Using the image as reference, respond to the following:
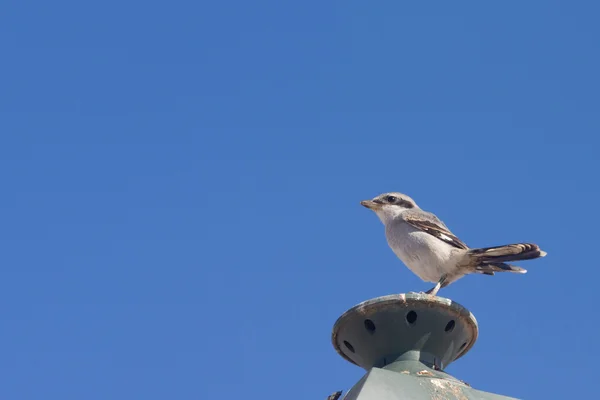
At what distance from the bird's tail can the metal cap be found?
334 cm

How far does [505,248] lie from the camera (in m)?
8.10

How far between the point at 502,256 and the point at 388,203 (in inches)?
76.6

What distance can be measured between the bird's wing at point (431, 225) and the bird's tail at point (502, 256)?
0.77 ft

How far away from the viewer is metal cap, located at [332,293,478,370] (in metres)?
4.55

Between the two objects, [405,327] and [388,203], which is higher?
[388,203]

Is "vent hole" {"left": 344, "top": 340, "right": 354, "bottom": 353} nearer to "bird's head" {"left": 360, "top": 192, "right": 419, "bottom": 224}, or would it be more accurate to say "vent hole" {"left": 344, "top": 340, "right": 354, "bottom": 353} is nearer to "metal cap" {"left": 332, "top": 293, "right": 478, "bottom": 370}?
"metal cap" {"left": 332, "top": 293, "right": 478, "bottom": 370}

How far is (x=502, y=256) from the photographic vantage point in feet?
27.0

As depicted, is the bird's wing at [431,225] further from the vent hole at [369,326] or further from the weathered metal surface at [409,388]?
the weathered metal surface at [409,388]

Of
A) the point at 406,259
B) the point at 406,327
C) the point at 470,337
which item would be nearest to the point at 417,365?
the point at 406,327

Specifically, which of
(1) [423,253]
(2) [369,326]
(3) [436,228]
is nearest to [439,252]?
(1) [423,253]

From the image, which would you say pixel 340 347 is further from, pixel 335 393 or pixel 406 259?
pixel 406 259

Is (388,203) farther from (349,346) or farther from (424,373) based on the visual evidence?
(424,373)

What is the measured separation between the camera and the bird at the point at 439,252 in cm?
820

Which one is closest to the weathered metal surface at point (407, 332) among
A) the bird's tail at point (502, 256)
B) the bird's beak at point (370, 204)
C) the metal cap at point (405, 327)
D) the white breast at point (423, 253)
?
the metal cap at point (405, 327)
